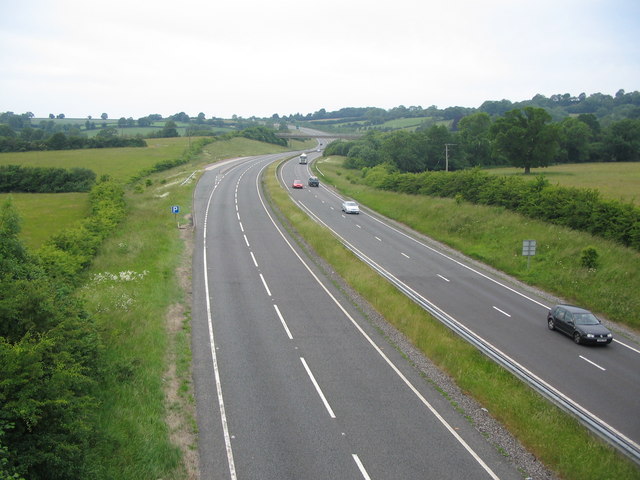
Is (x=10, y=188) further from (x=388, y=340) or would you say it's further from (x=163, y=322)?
(x=388, y=340)

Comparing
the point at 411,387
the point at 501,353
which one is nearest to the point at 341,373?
the point at 411,387

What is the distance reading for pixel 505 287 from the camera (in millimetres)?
30438

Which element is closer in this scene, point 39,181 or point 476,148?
point 39,181

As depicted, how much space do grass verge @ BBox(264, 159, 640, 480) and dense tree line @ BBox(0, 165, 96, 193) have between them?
49378mm

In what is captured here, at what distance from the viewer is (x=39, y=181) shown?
63344 millimetres

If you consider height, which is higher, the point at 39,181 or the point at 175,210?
the point at 39,181

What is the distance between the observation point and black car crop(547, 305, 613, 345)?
2136cm

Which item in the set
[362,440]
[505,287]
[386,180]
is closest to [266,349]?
[362,440]

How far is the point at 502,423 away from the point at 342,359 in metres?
6.44

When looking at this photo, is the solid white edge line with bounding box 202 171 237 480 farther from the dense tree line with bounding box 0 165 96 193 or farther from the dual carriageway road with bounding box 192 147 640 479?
the dense tree line with bounding box 0 165 96 193

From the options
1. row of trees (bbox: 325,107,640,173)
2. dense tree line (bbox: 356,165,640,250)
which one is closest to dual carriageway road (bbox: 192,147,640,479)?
dense tree line (bbox: 356,165,640,250)

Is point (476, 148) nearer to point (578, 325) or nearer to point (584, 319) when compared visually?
point (584, 319)

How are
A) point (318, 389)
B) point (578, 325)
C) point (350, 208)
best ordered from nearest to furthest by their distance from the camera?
point (318, 389), point (578, 325), point (350, 208)

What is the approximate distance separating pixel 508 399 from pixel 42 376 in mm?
13735
